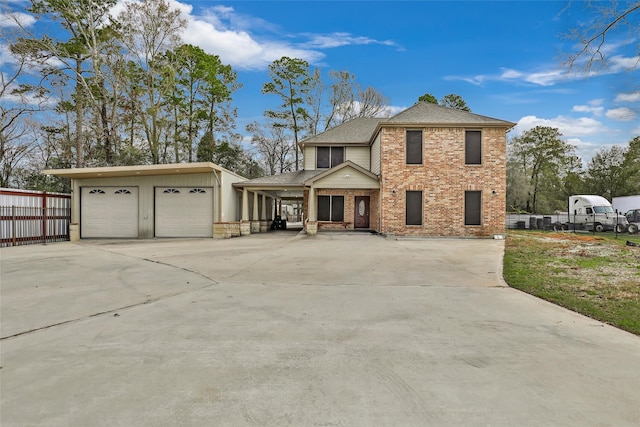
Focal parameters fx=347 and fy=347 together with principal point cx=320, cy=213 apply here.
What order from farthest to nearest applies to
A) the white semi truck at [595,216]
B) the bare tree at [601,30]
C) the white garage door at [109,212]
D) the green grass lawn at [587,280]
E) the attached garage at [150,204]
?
the white semi truck at [595,216] < the white garage door at [109,212] < the attached garage at [150,204] < the bare tree at [601,30] < the green grass lawn at [587,280]

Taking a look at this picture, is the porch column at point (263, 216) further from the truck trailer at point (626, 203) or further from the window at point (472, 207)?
the truck trailer at point (626, 203)

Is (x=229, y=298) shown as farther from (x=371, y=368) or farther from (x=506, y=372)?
(x=506, y=372)

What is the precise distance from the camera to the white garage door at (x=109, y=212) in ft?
57.0

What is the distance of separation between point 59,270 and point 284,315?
642 cm

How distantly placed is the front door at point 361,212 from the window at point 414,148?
423 centimetres

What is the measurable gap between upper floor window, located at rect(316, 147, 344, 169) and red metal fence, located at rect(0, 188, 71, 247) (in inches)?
528

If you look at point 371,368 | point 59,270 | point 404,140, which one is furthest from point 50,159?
point 371,368

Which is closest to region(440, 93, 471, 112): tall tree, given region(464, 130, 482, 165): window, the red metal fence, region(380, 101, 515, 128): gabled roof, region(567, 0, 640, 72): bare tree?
region(380, 101, 515, 128): gabled roof

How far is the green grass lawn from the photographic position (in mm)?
4684

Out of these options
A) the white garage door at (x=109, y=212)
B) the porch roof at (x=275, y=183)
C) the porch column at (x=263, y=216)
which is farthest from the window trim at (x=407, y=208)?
the white garage door at (x=109, y=212)

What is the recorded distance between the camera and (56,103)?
2302 centimetres

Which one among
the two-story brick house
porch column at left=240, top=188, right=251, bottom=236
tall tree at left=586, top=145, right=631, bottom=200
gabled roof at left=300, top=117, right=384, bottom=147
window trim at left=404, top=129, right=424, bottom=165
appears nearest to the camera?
the two-story brick house

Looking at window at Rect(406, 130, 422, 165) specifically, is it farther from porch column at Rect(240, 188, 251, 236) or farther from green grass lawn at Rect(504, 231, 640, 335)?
porch column at Rect(240, 188, 251, 236)

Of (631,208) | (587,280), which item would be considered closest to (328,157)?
(587,280)
